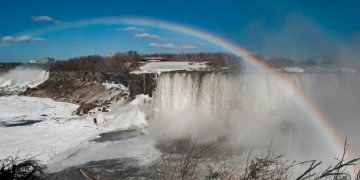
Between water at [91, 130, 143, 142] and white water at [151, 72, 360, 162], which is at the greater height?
white water at [151, 72, 360, 162]

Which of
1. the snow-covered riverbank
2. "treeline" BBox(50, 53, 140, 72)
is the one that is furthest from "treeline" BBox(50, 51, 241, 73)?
the snow-covered riverbank

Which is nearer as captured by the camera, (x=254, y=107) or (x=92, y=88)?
(x=254, y=107)

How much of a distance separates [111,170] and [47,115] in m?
19.4

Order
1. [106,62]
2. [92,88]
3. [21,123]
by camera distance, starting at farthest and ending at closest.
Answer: [106,62] < [92,88] < [21,123]

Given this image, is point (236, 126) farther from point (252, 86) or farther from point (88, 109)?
point (88, 109)

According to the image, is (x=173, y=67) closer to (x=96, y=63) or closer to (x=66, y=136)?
(x=96, y=63)

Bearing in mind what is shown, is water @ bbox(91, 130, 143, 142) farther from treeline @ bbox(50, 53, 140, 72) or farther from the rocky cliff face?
treeline @ bbox(50, 53, 140, 72)

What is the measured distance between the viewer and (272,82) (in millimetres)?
23281

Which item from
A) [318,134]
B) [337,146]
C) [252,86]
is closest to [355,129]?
[318,134]

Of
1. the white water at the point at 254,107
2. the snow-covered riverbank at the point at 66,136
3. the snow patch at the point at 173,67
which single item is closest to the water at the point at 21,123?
the snow-covered riverbank at the point at 66,136

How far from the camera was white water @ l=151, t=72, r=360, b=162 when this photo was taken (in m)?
21.3

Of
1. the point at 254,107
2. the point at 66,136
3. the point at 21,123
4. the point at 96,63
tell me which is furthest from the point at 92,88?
the point at 96,63

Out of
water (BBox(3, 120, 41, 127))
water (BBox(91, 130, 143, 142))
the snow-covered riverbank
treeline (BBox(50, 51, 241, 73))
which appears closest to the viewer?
the snow-covered riverbank

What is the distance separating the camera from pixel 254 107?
23688 millimetres
